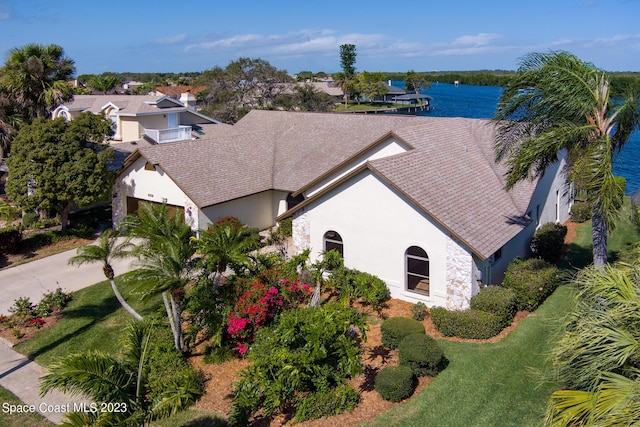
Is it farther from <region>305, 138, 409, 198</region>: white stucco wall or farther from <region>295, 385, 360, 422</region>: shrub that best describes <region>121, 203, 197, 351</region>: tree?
<region>305, 138, 409, 198</region>: white stucco wall

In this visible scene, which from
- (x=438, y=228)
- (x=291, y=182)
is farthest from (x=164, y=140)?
(x=438, y=228)

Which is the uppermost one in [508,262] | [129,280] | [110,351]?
[129,280]

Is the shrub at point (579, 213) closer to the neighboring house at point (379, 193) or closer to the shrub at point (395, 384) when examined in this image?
the neighboring house at point (379, 193)

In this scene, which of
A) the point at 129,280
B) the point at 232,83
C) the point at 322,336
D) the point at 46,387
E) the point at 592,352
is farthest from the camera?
the point at 232,83

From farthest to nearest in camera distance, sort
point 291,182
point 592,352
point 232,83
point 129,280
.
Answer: point 232,83 < point 291,182 < point 129,280 < point 592,352

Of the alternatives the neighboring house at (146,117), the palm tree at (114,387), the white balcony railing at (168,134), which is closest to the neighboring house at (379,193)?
the white balcony railing at (168,134)

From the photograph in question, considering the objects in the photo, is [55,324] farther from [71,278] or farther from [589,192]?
[589,192]
